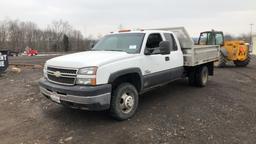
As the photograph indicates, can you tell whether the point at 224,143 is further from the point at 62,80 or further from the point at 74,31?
the point at 74,31

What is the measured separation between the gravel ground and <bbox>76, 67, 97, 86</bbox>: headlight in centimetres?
97

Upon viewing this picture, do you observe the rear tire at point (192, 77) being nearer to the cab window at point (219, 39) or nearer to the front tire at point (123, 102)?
the front tire at point (123, 102)

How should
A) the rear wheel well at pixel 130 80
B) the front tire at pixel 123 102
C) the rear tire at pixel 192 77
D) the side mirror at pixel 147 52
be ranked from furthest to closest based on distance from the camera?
1. the rear tire at pixel 192 77
2. the side mirror at pixel 147 52
3. the rear wheel well at pixel 130 80
4. the front tire at pixel 123 102

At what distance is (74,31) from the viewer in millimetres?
73125

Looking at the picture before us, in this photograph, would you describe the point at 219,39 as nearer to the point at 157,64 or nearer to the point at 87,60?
the point at 157,64

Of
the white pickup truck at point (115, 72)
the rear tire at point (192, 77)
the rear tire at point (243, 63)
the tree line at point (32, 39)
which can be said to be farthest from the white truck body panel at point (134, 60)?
the tree line at point (32, 39)

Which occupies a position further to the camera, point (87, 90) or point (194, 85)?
point (194, 85)

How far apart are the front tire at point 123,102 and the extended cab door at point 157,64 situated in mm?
573

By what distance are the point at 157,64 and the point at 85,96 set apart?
7.67 feet

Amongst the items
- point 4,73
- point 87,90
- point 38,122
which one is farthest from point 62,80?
point 4,73

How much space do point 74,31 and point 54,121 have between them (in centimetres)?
6958

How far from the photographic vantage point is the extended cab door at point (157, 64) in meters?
6.33

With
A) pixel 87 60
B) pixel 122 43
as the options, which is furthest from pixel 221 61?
pixel 87 60

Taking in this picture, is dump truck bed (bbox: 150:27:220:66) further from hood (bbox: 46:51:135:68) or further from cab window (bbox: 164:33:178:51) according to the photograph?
hood (bbox: 46:51:135:68)
